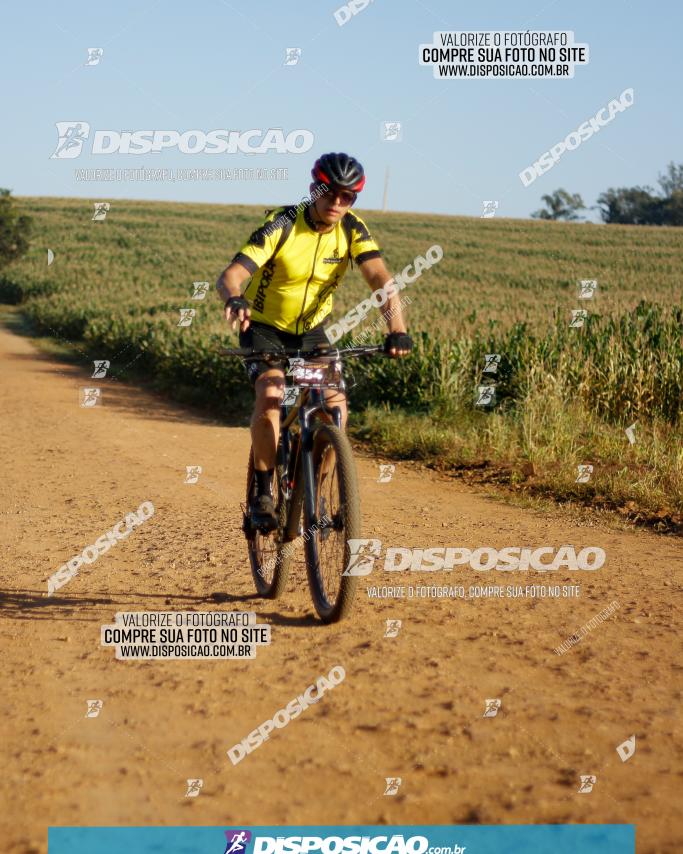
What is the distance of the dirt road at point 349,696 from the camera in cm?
335

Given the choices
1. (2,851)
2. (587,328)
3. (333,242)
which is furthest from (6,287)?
(2,851)


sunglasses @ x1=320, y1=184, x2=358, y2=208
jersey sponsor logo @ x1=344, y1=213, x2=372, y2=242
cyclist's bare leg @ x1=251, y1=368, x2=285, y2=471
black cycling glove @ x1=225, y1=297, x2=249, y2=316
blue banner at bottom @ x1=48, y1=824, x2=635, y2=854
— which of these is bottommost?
blue banner at bottom @ x1=48, y1=824, x2=635, y2=854

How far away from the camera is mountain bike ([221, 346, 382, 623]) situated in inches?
195

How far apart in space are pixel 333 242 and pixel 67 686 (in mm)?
2688

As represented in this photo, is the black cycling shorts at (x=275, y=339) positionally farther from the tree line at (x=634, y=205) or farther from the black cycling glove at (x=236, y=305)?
the tree line at (x=634, y=205)

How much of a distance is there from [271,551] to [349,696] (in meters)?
1.72

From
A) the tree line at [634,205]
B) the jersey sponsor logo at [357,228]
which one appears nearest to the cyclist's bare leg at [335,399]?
the jersey sponsor logo at [357,228]

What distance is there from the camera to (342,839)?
320cm

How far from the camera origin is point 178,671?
4.68m

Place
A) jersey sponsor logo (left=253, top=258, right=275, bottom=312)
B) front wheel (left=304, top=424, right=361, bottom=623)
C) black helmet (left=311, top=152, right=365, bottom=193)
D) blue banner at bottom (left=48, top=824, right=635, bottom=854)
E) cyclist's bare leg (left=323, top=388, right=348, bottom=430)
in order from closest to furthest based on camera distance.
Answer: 1. blue banner at bottom (left=48, top=824, right=635, bottom=854)
2. front wheel (left=304, top=424, right=361, bottom=623)
3. black helmet (left=311, top=152, right=365, bottom=193)
4. cyclist's bare leg (left=323, top=388, right=348, bottom=430)
5. jersey sponsor logo (left=253, top=258, right=275, bottom=312)

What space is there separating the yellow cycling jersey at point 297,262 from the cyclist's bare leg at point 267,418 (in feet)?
1.34

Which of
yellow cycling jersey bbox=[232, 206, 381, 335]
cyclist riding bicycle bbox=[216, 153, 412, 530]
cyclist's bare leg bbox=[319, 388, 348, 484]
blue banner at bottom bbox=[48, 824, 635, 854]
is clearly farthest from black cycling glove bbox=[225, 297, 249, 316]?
blue banner at bottom bbox=[48, 824, 635, 854]

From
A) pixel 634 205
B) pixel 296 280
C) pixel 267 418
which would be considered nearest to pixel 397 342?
pixel 296 280

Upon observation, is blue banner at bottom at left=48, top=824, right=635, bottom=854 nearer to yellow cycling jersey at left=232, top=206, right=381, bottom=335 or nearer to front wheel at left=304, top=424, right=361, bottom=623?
front wheel at left=304, top=424, right=361, bottom=623
